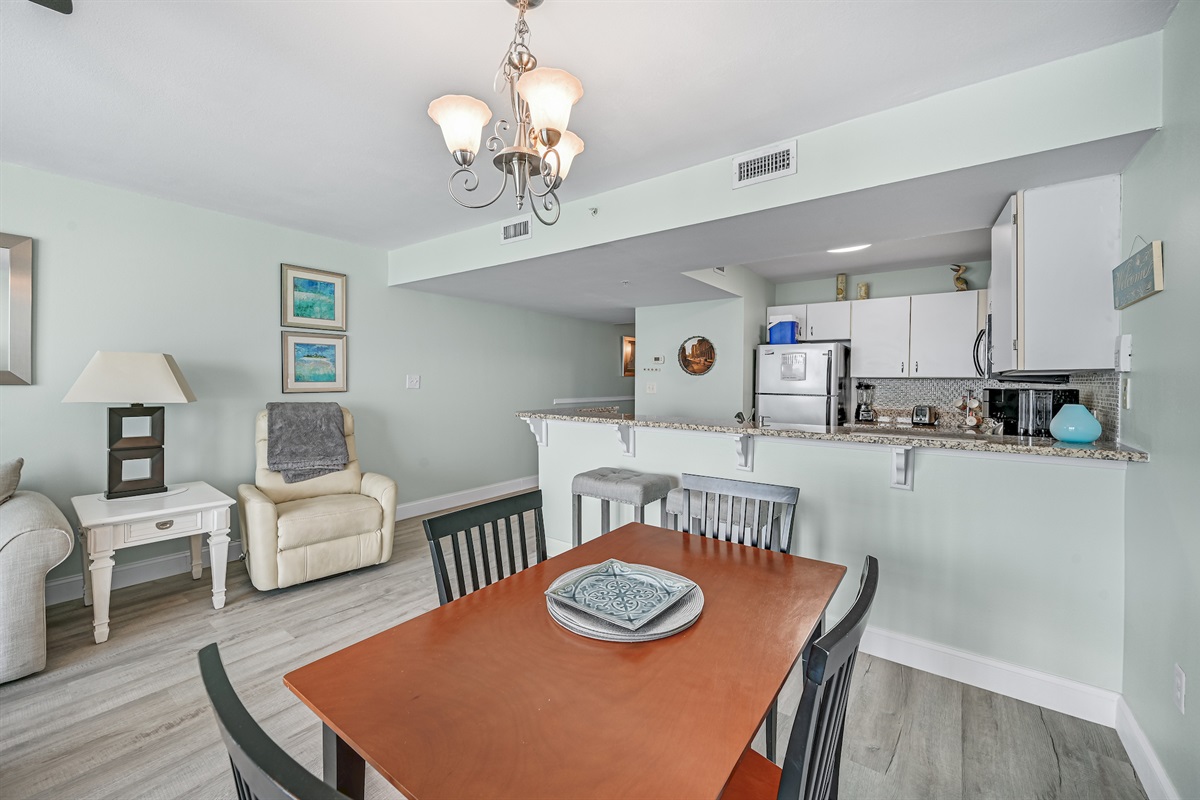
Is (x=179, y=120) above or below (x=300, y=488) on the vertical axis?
above

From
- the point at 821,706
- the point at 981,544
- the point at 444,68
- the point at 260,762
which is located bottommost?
the point at 981,544

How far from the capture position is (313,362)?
393cm

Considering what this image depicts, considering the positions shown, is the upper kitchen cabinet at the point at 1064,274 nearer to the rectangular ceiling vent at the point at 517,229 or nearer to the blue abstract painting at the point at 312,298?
the rectangular ceiling vent at the point at 517,229

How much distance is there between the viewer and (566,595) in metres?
1.30

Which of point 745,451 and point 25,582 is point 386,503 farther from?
point 745,451

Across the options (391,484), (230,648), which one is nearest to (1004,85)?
(391,484)

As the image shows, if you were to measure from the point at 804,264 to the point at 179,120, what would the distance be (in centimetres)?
431

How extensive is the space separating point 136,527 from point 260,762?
286cm

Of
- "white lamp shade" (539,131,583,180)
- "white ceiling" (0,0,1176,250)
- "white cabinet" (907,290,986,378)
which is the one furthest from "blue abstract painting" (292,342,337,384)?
"white cabinet" (907,290,986,378)

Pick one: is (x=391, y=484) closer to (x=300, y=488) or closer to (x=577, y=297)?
(x=300, y=488)

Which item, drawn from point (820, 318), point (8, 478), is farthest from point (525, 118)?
point (820, 318)

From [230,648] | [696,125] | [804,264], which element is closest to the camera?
[696,125]

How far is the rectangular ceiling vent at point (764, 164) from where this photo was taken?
2285 mm

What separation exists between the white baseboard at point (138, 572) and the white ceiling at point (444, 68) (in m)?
2.31
